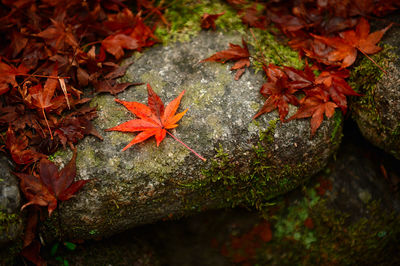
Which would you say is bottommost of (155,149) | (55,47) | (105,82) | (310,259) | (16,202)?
(310,259)

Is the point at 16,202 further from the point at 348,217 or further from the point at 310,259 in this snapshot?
the point at 348,217

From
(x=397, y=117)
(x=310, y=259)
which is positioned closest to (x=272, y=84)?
(x=397, y=117)

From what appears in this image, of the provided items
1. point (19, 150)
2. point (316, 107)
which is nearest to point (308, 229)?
point (316, 107)

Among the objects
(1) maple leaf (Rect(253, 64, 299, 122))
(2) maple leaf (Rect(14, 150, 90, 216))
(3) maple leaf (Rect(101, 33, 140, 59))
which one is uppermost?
(3) maple leaf (Rect(101, 33, 140, 59))

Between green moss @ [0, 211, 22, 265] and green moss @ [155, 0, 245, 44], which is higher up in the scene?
green moss @ [155, 0, 245, 44]

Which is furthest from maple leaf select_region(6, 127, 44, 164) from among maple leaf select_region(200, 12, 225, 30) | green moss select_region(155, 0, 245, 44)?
maple leaf select_region(200, 12, 225, 30)

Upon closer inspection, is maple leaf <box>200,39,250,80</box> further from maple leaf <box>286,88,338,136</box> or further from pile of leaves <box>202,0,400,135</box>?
maple leaf <box>286,88,338,136</box>
